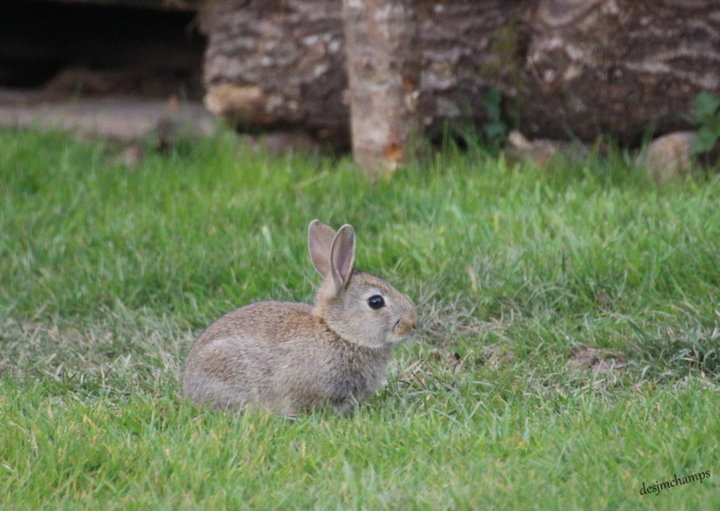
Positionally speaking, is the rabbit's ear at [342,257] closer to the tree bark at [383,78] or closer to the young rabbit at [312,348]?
the young rabbit at [312,348]

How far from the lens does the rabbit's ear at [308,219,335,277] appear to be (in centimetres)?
528

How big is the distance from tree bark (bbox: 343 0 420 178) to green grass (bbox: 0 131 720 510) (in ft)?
0.77

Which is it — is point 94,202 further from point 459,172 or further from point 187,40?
point 187,40

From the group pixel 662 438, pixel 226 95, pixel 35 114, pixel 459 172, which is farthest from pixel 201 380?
pixel 35 114

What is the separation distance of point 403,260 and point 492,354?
1.09m

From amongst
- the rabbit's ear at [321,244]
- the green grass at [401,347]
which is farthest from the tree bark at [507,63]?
the rabbit's ear at [321,244]

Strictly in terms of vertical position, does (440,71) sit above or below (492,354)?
above

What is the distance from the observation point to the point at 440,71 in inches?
314

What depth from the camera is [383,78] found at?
303 inches

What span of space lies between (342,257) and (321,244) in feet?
0.67

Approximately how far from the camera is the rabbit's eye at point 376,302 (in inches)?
200

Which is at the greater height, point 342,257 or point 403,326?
point 342,257

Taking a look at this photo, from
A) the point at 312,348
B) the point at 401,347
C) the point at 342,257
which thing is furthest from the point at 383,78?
the point at 312,348

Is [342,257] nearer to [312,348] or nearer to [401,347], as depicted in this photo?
[312,348]
